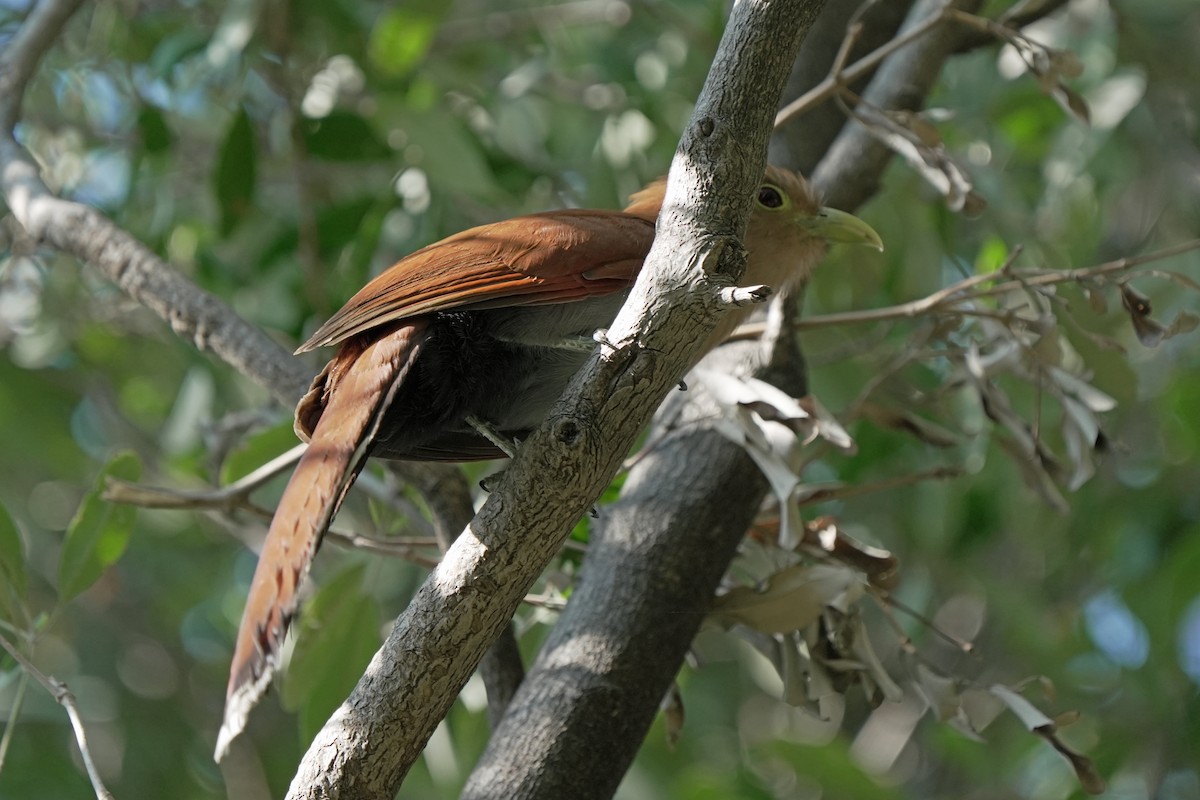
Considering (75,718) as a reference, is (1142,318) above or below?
above

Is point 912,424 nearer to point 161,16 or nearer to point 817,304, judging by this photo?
point 817,304

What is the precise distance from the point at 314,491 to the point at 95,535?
872 mm

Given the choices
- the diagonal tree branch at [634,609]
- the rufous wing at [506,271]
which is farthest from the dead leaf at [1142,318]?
the rufous wing at [506,271]

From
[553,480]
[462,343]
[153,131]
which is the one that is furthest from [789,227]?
[153,131]

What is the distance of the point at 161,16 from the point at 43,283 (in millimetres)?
1094

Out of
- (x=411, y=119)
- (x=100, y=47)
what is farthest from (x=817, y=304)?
(x=100, y=47)

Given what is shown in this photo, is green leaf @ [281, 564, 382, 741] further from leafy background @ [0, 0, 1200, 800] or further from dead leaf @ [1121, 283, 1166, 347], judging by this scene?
dead leaf @ [1121, 283, 1166, 347]

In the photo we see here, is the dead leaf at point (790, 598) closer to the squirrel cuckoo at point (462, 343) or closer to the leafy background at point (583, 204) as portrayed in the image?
the leafy background at point (583, 204)

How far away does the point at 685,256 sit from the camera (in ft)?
6.06

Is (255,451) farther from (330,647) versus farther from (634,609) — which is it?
(634,609)

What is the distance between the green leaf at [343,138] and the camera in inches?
143

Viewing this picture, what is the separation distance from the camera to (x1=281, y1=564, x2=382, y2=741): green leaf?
2932 mm

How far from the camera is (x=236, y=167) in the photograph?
355 cm

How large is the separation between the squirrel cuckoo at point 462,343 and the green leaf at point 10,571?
0.67m
